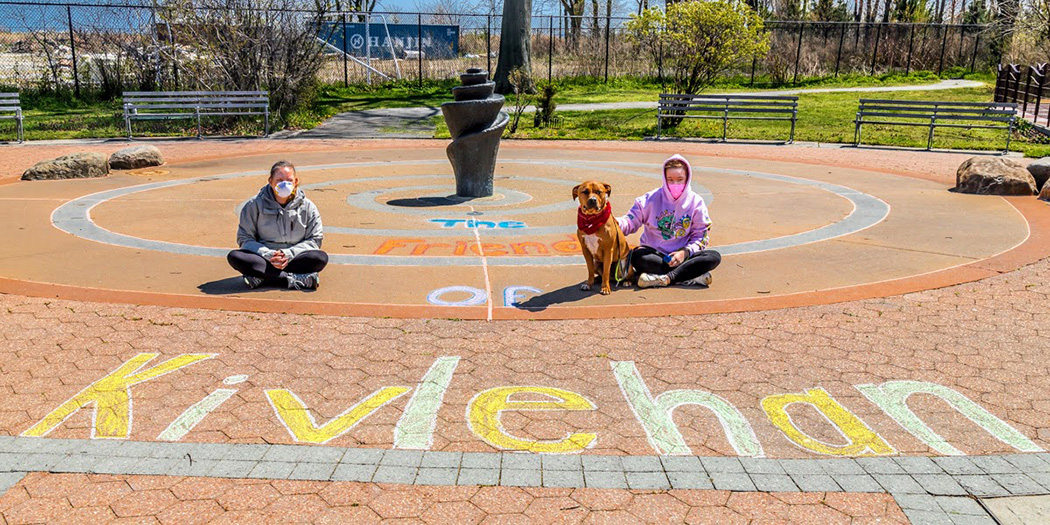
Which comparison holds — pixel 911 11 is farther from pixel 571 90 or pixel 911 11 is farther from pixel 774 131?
pixel 774 131

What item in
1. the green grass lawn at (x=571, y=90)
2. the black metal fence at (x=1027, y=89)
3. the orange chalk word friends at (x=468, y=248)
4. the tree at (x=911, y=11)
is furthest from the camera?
the tree at (x=911, y=11)

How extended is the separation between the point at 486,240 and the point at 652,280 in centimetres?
243

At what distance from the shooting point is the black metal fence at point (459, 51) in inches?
985

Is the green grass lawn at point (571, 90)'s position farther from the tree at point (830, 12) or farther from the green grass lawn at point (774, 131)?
the tree at point (830, 12)

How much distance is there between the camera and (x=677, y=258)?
7227mm

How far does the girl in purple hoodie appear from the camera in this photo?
23.6ft

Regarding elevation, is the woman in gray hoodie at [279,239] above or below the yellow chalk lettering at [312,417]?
above

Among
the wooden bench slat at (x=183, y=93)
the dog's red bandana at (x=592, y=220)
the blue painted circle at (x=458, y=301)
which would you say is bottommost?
the blue painted circle at (x=458, y=301)

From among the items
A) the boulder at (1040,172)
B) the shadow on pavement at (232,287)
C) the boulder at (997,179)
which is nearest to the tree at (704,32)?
the boulder at (997,179)

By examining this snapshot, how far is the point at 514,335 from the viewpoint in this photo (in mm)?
6078

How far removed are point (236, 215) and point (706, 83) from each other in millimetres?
14429

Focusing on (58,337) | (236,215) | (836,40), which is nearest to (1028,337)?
(58,337)

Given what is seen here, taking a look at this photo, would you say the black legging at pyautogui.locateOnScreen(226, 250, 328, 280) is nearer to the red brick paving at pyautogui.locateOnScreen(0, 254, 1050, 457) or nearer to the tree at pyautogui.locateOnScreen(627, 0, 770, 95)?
the red brick paving at pyautogui.locateOnScreen(0, 254, 1050, 457)

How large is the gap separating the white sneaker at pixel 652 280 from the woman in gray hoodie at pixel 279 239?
2.69 metres
